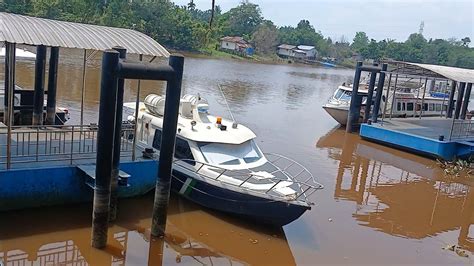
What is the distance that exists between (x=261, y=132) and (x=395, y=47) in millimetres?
83508

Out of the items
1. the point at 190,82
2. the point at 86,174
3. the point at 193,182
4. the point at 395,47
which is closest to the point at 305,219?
the point at 193,182

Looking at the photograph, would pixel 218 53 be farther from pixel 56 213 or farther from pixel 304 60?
pixel 56 213

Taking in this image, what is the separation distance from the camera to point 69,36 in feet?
30.9

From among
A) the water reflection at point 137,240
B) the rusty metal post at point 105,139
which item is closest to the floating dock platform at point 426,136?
the water reflection at point 137,240

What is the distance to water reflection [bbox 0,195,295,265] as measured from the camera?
8.50m

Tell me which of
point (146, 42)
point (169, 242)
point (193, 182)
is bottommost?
point (169, 242)

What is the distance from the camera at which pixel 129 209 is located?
10609mm

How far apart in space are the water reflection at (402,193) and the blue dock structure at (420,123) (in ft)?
1.92

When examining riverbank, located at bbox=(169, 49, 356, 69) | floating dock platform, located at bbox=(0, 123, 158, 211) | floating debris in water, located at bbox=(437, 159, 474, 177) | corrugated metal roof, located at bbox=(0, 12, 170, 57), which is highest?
corrugated metal roof, located at bbox=(0, 12, 170, 57)

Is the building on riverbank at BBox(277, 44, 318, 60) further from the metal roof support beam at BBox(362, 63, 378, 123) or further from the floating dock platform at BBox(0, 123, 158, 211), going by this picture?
the floating dock platform at BBox(0, 123, 158, 211)

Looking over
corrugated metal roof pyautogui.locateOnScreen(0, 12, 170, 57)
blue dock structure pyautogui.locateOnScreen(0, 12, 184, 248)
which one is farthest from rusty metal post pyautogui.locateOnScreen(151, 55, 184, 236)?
corrugated metal roof pyautogui.locateOnScreen(0, 12, 170, 57)

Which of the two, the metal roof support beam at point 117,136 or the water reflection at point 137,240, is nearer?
the water reflection at point 137,240

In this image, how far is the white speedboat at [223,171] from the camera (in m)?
9.85

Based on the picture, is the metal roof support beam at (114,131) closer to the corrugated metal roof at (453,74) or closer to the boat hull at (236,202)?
the boat hull at (236,202)
